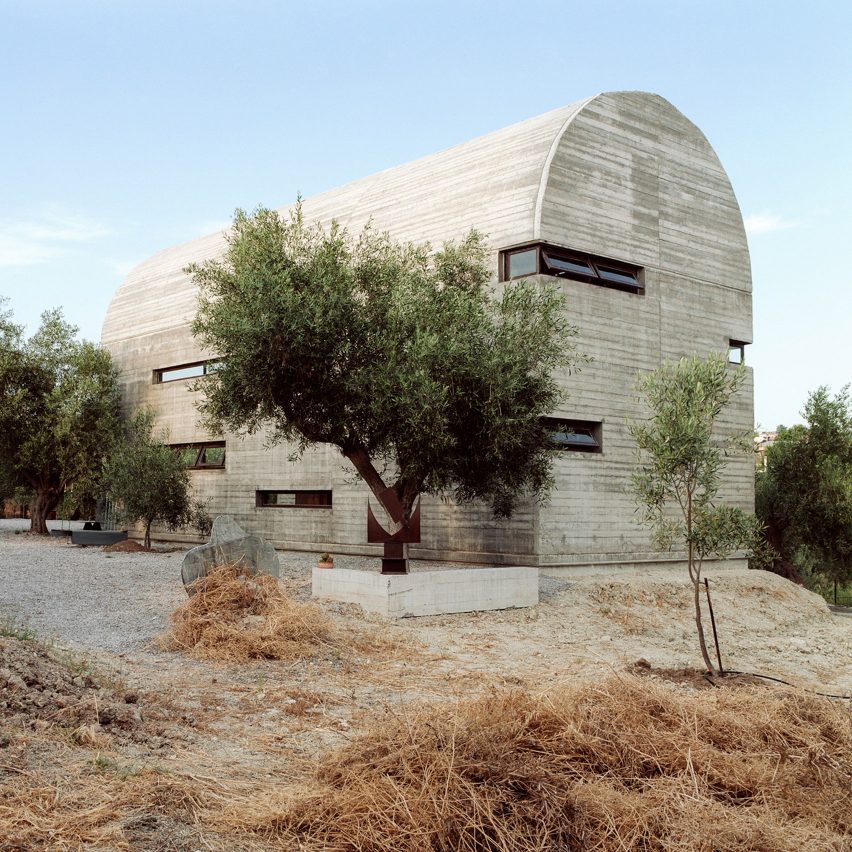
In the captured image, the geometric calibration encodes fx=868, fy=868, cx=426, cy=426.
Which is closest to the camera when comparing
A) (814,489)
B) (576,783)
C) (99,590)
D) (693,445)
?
(576,783)

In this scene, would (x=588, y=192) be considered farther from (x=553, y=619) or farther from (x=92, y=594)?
(x=92, y=594)

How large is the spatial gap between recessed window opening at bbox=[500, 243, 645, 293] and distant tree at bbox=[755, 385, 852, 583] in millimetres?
9179

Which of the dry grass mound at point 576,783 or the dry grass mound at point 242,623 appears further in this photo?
the dry grass mound at point 242,623

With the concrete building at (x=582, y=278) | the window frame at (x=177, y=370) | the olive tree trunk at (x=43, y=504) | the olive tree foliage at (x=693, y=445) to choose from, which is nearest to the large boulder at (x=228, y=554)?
the olive tree foliage at (x=693, y=445)

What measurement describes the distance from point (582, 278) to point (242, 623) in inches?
494

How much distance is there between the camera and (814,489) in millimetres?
26406

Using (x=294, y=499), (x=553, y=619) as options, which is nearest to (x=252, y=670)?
(x=553, y=619)

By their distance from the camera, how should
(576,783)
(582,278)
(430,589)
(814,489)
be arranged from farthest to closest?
(814,489) → (582,278) → (430,589) → (576,783)

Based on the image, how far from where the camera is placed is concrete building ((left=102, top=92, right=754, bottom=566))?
19.7 meters

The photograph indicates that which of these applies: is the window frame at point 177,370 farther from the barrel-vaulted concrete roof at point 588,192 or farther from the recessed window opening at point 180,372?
the barrel-vaulted concrete roof at point 588,192

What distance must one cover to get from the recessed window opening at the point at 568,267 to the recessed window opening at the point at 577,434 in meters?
3.38

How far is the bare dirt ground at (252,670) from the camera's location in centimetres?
524

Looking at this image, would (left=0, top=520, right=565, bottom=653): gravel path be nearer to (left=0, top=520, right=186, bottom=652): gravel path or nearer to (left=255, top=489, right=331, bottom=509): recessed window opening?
(left=0, top=520, right=186, bottom=652): gravel path

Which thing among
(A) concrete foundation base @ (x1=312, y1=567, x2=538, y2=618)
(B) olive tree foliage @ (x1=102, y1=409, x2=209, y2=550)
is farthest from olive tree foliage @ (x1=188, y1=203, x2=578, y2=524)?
(B) olive tree foliage @ (x1=102, y1=409, x2=209, y2=550)
